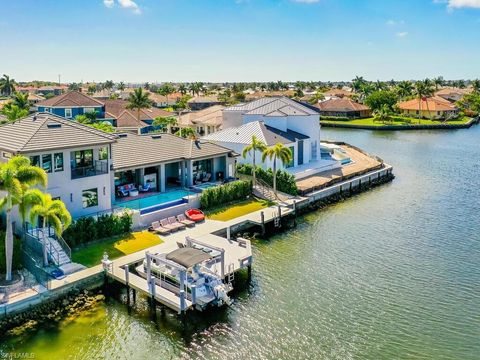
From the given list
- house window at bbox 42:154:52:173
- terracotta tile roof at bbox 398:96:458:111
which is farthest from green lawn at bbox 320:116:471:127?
house window at bbox 42:154:52:173

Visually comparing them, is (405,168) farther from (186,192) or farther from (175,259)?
(175,259)

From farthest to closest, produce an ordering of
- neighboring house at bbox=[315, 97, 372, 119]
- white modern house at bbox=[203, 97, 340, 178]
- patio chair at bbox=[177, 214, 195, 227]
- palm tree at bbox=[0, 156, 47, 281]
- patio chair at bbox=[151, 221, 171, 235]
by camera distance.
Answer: neighboring house at bbox=[315, 97, 372, 119] → white modern house at bbox=[203, 97, 340, 178] → patio chair at bbox=[177, 214, 195, 227] → patio chair at bbox=[151, 221, 171, 235] → palm tree at bbox=[0, 156, 47, 281]

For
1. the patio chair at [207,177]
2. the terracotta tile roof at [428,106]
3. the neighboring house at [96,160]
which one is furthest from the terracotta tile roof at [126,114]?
the terracotta tile roof at [428,106]

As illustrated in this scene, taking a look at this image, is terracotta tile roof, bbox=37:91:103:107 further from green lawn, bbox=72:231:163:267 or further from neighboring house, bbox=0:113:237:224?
green lawn, bbox=72:231:163:267

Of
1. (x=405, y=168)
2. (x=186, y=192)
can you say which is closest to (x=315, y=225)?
(x=186, y=192)

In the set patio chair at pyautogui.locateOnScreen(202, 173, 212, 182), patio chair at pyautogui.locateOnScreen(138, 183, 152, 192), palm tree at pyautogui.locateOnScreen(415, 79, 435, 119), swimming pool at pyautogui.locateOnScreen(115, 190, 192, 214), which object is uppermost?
palm tree at pyautogui.locateOnScreen(415, 79, 435, 119)

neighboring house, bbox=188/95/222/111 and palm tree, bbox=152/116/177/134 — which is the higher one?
neighboring house, bbox=188/95/222/111

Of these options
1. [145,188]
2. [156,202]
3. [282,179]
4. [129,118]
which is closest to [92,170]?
[156,202]
